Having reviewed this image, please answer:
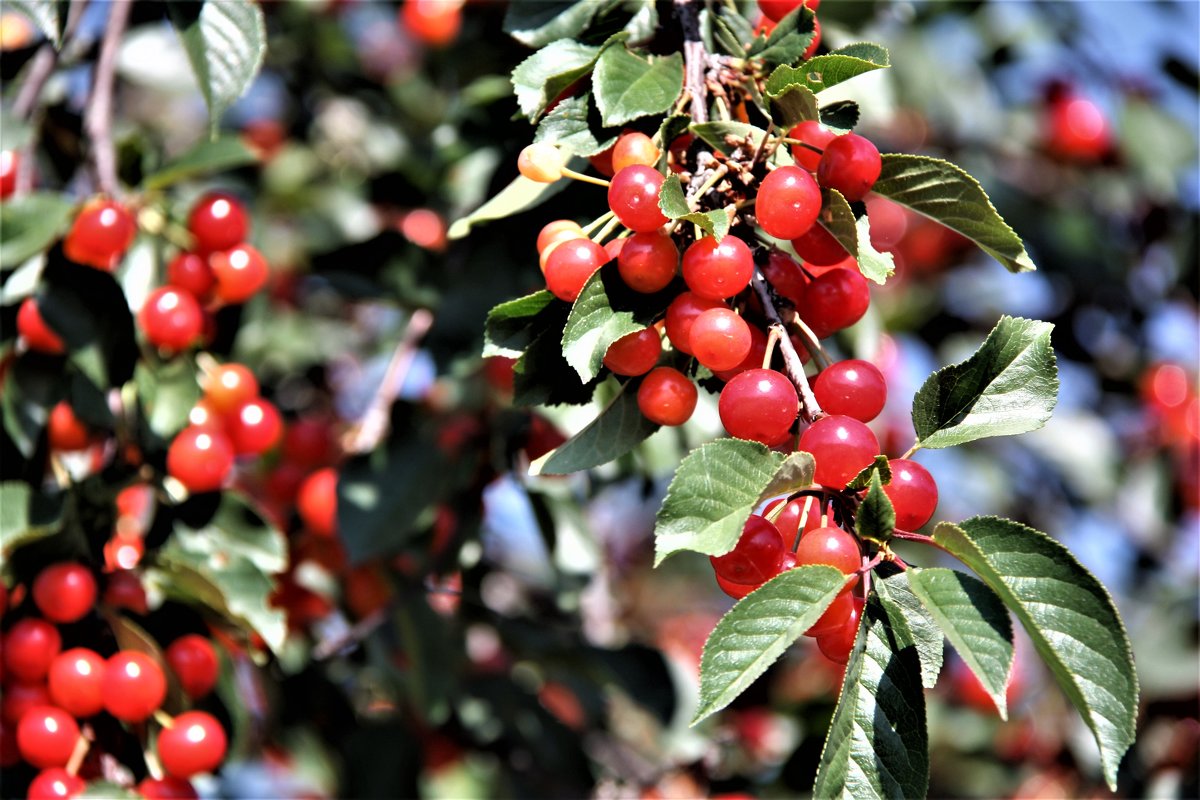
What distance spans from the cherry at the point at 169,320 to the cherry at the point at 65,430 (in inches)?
5.9

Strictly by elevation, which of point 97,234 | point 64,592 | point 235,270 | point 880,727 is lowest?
point 64,592

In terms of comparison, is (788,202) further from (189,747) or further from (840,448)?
(189,747)

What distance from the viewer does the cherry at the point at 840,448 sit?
2.72 ft

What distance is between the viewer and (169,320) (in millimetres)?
1498

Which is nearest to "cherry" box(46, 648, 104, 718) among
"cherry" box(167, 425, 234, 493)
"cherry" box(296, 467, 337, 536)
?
"cherry" box(167, 425, 234, 493)

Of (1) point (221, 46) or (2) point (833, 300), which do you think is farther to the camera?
(1) point (221, 46)

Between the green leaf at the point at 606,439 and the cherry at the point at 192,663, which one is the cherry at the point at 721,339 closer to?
the green leaf at the point at 606,439

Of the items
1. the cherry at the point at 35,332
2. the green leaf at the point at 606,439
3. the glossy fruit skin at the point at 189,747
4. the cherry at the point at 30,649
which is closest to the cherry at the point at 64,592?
the cherry at the point at 30,649

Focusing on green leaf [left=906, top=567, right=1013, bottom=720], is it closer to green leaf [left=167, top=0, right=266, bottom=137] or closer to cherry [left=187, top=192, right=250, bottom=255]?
green leaf [left=167, top=0, right=266, bottom=137]

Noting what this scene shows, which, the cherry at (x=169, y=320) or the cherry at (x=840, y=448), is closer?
the cherry at (x=840, y=448)

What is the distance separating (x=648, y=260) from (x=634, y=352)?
0.26 ft

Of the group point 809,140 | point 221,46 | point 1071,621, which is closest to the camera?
point 1071,621

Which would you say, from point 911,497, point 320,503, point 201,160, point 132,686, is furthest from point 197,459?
point 911,497

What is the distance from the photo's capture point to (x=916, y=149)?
3258 mm
